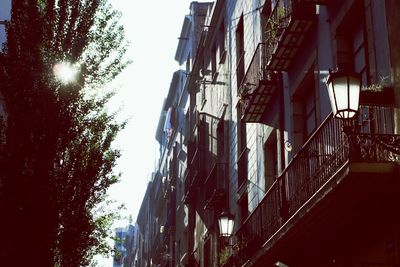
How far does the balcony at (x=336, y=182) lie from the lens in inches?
357

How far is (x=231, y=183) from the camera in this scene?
21953 mm

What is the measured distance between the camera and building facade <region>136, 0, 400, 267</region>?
9.80m

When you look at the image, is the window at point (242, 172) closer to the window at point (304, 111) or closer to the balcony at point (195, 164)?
the window at point (304, 111)

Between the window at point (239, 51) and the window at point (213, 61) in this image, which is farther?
the window at point (213, 61)

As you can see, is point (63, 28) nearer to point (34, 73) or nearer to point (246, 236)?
point (34, 73)

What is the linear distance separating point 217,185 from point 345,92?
14.7 metres

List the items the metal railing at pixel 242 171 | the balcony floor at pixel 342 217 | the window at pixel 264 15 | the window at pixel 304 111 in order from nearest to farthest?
the balcony floor at pixel 342 217 → the window at pixel 304 111 → the window at pixel 264 15 → the metal railing at pixel 242 171

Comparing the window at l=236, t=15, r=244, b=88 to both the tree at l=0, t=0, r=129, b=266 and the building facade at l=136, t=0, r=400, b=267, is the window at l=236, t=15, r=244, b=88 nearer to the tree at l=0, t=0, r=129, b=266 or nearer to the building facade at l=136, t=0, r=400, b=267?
the building facade at l=136, t=0, r=400, b=267

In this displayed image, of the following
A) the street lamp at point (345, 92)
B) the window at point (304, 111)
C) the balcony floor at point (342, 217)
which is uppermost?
the window at point (304, 111)

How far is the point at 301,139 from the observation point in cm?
1514

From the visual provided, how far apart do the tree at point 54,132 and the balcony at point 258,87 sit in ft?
15.8

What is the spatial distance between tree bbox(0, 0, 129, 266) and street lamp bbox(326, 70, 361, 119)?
1173cm

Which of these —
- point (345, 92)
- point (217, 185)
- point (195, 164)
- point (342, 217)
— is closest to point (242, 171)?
point (217, 185)

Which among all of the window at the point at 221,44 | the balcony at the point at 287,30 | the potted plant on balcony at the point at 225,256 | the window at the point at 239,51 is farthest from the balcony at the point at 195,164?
the balcony at the point at 287,30
